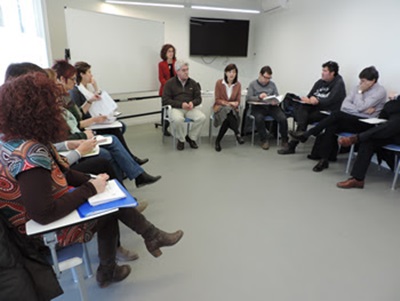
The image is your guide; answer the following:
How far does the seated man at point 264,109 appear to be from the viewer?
432 cm

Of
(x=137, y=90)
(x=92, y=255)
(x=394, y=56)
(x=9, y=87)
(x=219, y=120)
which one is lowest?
(x=92, y=255)

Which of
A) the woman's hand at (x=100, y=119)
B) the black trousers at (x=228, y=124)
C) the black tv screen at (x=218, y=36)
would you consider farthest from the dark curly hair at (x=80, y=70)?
the black tv screen at (x=218, y=36)

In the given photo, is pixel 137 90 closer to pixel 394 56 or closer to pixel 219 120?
pixel 219 120

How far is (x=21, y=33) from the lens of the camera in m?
3.13

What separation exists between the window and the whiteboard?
351 mm

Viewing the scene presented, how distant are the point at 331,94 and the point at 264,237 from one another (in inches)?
105

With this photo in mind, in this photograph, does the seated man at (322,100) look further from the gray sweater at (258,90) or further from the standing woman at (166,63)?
the standing woman at (166,63)

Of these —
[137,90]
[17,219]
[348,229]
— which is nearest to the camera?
[17,219]

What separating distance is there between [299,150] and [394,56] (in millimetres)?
1660

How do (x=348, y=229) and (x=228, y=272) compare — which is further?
(x=348, y=229)

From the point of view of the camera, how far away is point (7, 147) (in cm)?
111


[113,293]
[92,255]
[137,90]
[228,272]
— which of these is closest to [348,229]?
[228,272]

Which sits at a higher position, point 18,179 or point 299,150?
point 18,179

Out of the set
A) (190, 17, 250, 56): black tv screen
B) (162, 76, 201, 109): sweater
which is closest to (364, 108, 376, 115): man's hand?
(162, 76, 201, 109): sweater
